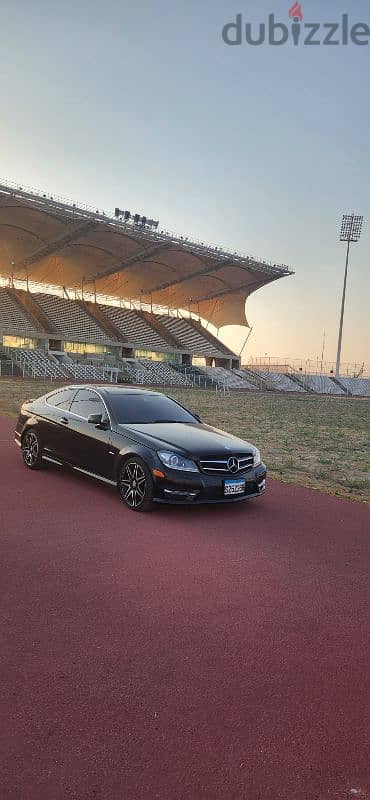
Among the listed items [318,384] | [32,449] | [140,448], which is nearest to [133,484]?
[140,448]

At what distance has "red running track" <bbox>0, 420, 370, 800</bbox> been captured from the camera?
2.33 metres

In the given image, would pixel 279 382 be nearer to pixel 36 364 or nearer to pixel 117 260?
pixel 117 260

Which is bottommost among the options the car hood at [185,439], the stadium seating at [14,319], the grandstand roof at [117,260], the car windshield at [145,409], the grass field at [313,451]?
the grass field at [313,451]

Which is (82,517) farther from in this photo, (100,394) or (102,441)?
(100,394)

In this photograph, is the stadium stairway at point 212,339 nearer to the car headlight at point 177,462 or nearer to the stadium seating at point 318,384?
the stadium seating at point 318,384

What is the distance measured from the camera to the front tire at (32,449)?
855 centimetres

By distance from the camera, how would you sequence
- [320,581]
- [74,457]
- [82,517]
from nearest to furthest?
[320,581]
[82,517]
[74,457]

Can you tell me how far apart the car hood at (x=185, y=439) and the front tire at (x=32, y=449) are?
211 cm

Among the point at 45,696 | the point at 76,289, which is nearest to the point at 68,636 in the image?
the point at 45,696

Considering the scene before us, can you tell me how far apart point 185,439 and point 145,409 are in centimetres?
136

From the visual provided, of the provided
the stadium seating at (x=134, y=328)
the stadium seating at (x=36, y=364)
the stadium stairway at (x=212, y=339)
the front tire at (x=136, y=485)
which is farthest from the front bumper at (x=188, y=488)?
the stadium stairway at (x=212, y=339)

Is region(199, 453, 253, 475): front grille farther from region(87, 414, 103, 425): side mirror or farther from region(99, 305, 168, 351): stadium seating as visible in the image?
region(99, 305, 168, 351): stadium seating

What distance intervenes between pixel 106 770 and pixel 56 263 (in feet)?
230

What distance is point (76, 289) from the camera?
74.9 meters
